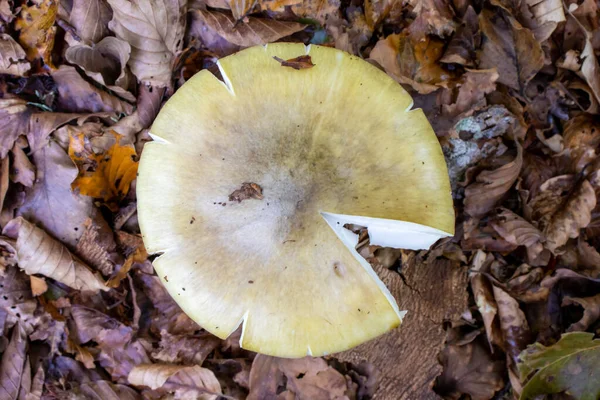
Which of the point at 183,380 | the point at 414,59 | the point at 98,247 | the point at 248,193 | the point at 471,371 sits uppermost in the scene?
the point at 414,59

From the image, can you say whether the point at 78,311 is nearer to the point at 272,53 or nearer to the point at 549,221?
the point at 272,53

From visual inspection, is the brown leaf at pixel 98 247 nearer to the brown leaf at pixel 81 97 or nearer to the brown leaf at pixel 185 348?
the brown leaf at pixel 185 348

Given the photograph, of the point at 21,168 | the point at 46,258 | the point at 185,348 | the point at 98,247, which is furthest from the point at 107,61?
the point at 185,348

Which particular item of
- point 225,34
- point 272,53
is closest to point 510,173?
point 272,53

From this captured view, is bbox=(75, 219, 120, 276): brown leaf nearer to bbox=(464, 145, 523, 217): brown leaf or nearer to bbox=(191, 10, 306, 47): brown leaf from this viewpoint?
bbox=(191, 10, 306, 47): brown leaf

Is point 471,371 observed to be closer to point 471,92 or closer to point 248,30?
point 471,92

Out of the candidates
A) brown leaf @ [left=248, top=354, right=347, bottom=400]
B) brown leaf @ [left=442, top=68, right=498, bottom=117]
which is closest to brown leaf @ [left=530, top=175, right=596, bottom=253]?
brown leaf @ [left=442, top=68, right=498, bottom=117]
